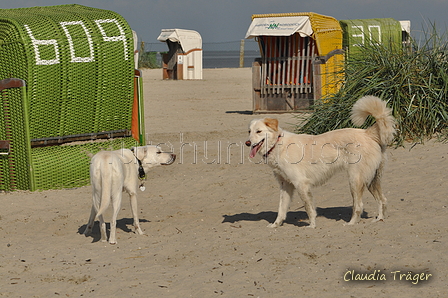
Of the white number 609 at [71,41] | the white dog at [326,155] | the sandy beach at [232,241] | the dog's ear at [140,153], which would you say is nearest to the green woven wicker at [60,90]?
the white number 609 at [71,41]

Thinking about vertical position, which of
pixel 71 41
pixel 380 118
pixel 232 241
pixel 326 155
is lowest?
pixel 232 241

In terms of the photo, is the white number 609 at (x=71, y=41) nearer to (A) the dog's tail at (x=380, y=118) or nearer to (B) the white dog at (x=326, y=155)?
(B) the white dog at (x=326, y=155)

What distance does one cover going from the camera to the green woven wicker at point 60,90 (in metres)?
9.28

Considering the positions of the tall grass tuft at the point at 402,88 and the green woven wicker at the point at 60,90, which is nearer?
the green woven wicker at the point at 60,90

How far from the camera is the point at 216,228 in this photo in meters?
7.15

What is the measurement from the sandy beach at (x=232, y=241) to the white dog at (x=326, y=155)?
1.25ft

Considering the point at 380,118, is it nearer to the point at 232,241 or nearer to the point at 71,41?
the point at 232,241

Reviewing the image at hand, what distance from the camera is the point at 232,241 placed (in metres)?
6.46

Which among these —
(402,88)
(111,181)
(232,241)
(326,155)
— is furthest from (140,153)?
(402,88)

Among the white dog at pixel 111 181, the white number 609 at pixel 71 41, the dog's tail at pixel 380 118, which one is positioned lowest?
the white dog at pixel 111 181

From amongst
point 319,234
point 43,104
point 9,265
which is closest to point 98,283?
point 9,265

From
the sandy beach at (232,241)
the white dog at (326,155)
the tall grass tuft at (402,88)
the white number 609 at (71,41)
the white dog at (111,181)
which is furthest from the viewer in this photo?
the tall grass tuft at (402,88)

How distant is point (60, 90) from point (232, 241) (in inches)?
186

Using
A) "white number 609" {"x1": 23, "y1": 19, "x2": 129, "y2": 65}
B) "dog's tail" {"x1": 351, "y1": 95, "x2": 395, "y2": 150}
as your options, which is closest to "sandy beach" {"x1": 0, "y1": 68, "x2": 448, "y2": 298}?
"dog's tail" {"x1": 351, "y1": 95, "x2": 395, "y2": 150}
